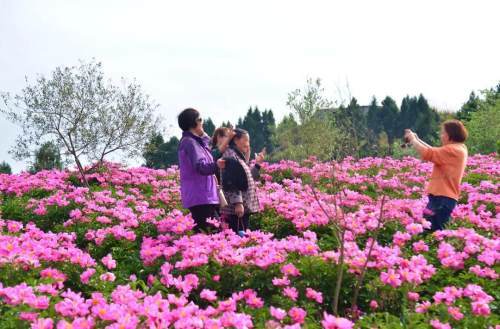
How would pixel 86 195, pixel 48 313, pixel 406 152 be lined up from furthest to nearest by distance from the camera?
pixel 406 152 < pixel 86 195 < pixel 48 313

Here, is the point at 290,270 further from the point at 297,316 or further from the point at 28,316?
the point at 28,316

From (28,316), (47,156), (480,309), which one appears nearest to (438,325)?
(480,309)

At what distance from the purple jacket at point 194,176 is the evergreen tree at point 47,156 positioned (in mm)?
10856

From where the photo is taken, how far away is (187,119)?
6.32m

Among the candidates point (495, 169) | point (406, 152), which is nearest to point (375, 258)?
point (495, 169)

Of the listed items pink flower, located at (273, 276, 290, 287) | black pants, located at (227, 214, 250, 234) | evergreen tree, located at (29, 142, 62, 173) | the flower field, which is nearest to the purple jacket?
the flower field

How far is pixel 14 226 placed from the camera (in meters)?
7.13

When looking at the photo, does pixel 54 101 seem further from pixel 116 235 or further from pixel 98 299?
pixel 98 299

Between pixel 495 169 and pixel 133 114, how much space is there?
9.78 meters

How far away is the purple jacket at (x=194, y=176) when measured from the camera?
6.28m

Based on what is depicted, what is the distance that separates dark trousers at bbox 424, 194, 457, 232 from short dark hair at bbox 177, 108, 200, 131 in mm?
3041

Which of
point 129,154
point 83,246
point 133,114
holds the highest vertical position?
point 133,114

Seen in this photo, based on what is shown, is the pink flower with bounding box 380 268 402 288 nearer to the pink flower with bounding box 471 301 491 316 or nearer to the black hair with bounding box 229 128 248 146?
the pink flower with bounding box 471 301 491 316

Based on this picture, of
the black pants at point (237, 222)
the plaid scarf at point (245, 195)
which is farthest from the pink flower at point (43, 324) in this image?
the black pants at point (237, 222)
